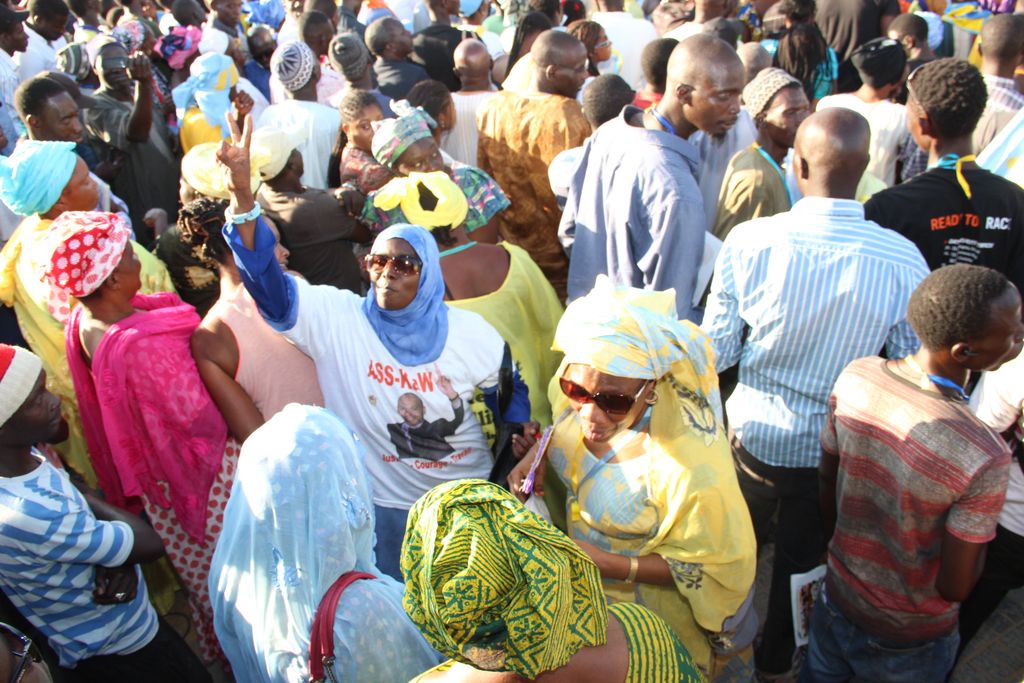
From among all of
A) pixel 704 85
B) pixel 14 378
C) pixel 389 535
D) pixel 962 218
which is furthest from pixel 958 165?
pixel 14 378

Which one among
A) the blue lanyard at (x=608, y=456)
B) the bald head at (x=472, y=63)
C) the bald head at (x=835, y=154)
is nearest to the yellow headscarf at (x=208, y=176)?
the blue lanyard at (x=608, y=456)

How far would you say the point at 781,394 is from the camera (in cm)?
314

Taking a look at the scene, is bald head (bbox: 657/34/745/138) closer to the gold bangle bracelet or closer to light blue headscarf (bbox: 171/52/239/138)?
the gold bangle bracelet

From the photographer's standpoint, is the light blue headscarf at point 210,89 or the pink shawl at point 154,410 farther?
the light blue headscarf at point 210,89

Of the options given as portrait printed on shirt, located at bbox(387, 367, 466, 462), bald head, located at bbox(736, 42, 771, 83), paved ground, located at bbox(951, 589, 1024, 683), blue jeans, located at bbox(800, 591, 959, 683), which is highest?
bald head, located at bbox(736, 42, 771, 83)

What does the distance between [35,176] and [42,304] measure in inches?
23.9

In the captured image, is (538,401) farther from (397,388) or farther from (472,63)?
(472,63)

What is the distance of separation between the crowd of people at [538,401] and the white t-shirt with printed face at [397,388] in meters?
0.01

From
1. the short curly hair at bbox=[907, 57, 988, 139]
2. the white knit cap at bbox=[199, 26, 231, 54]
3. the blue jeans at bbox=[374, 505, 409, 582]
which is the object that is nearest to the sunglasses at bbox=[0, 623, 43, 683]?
the blue jeans at bbox=[374, 505, 409, 582]

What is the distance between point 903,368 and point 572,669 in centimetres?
147

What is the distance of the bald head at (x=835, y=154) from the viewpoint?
3059 mm

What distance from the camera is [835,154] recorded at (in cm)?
306

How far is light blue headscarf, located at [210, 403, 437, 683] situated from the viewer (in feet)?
6.48

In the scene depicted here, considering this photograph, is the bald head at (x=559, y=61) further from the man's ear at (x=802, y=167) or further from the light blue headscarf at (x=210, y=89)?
the light blue headscarf at (x=210, y=89)
